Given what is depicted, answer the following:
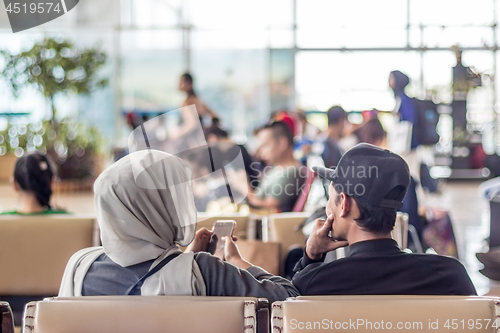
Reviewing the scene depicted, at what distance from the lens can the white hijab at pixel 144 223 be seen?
4.55 feet

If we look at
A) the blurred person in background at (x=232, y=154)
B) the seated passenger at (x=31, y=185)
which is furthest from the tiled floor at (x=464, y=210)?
the seated passenger at (x=31, y=185)

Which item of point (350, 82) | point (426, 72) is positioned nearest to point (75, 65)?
point (350, 82)

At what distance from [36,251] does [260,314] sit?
A: 1.51 meters

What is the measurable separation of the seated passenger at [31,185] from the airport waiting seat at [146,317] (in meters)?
1.63

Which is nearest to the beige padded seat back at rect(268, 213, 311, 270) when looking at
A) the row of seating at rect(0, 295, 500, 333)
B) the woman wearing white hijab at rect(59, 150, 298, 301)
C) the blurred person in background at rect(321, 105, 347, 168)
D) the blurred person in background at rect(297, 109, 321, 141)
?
→ the woman wearing white hijab at rect(59, 150, 298, 301)

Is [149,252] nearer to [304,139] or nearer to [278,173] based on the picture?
[278,173]

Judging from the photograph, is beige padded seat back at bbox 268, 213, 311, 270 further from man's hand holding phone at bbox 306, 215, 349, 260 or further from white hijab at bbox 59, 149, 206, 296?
white hijab at bbox 59, 149, 206, 296

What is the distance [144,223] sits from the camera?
1.43 metres

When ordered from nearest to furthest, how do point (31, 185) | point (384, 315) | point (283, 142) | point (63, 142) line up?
point (384, 315) → point (31, 185) → point (283, 142) → point (63, 142)

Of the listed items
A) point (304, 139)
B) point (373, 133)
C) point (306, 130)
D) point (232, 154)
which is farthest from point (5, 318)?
point (306, 130)

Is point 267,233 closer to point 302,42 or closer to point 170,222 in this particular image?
point 170,222

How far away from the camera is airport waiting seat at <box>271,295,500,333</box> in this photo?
1140mm

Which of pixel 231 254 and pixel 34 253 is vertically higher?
pixel 231 254

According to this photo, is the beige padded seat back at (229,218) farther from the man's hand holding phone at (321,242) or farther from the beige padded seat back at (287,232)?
the man's hand holding phone at (321,242)
